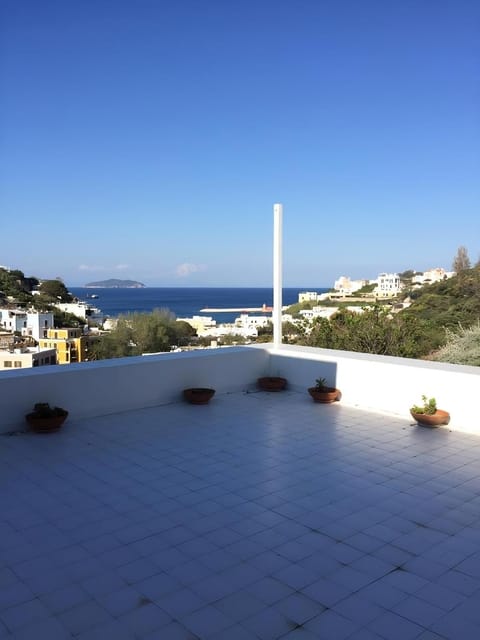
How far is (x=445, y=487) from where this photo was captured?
319cm

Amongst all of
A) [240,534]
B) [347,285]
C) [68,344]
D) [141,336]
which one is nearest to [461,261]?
[347,285]

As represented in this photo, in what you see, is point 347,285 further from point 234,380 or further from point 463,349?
point 234,380

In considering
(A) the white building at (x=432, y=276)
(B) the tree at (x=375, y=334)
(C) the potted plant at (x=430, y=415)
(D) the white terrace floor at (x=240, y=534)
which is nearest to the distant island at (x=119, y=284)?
(A) the white building at (x=432, y=276)

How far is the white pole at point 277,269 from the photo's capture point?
607 cm

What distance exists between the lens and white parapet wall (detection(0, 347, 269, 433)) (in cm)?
436

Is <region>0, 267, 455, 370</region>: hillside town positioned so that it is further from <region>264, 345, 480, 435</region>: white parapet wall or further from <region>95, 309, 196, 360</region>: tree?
<region>264, 345, 480, 435</region>: white parapet wall

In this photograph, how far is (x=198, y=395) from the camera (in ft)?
17.3

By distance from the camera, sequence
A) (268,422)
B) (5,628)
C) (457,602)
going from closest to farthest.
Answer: (5,628) < (457,602) < (268,422)

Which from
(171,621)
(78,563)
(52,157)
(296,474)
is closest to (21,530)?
(78,563)

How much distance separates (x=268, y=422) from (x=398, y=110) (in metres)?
7.33

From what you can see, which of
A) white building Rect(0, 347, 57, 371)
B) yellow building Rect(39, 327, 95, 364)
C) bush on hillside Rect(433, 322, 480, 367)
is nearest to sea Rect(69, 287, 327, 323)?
yellow building Rect(39, 327, 95, 364)

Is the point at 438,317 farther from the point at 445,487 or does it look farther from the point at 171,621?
the point at 171,621

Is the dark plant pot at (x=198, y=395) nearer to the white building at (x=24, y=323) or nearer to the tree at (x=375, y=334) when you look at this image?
the tree at (x=375, y=334)

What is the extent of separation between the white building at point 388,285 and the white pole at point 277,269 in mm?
6860
